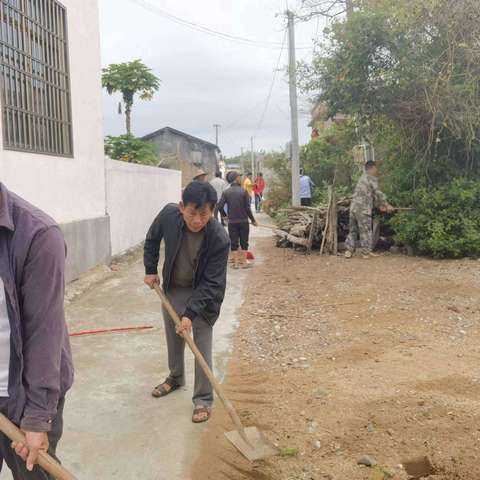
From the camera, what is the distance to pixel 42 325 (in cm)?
193

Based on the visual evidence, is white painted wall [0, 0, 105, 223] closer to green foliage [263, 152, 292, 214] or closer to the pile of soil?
the pile of soil

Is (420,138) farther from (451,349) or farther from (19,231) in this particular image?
(19,231)

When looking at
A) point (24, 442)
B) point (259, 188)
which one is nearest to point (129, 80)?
point (259, 188)

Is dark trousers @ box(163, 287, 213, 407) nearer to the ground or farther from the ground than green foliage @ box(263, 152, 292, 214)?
nearer to the ground

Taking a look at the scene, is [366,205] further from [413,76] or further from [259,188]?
[259,188]

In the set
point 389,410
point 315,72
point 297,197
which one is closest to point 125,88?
point 297,197

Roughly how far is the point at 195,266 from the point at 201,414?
3.23 feet

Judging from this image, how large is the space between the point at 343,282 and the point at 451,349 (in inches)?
121

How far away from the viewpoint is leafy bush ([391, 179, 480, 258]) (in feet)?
30.2

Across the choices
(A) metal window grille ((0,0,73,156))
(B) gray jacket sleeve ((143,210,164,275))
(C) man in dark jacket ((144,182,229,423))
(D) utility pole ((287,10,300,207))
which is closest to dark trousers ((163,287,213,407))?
(C) man in dark jacket ((144,182,229,423))

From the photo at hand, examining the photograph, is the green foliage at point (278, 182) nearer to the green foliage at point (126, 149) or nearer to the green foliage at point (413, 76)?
the green foliage at point (126, 149)

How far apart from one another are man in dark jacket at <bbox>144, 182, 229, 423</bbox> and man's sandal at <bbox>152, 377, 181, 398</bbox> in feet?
1.03

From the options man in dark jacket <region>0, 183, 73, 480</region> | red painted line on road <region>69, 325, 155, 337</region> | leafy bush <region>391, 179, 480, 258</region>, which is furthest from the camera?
leafy bush <region>391, 179, 480, 258</region>

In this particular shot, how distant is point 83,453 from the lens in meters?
3.33
